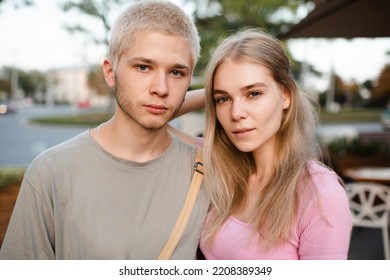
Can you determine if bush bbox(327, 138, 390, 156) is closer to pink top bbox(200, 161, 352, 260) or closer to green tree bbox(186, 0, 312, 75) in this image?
green tree bbox(186, 0, 312, 75)

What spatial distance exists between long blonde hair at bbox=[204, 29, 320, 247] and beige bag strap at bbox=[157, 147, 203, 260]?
0.21ft

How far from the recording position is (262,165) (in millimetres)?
1699

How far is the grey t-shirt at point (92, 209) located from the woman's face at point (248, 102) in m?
0.33

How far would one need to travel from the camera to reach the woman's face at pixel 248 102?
1493 mm

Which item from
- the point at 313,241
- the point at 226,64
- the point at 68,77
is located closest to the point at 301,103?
the point at 226,64

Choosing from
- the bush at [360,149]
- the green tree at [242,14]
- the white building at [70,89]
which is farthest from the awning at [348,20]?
the white building at [70,89]

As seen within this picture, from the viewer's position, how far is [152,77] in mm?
1416

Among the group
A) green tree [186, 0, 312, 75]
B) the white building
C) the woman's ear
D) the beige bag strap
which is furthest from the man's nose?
the white building

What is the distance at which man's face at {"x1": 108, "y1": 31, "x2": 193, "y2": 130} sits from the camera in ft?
4.61

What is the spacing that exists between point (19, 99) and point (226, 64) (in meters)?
42.2

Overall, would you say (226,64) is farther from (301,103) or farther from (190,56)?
(301,103)

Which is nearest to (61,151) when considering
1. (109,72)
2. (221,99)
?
(109,72)

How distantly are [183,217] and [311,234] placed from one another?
451mm

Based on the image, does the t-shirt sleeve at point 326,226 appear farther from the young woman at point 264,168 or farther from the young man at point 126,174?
the young man at point 126,174
